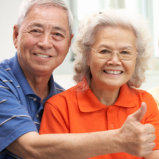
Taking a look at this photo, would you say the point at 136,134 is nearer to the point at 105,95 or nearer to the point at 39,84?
the point at 105,95

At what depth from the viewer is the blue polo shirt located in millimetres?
1211

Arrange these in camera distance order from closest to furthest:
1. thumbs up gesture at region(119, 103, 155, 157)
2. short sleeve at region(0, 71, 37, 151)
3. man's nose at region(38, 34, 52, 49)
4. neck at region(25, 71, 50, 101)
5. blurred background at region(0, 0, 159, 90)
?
thumbs up gesture at region(119, 103, 155, 157) → short sleeve at region(0, 71, 37, 151) → man's nose at region(38, 34, 52, 49) → neck at region(25, 71, 50, 101) → blurred background at region(0, 0, 159, 90)

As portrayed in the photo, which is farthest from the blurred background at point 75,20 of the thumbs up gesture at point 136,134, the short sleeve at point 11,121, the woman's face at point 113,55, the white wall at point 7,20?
the thumbs up gesture at point 136,134

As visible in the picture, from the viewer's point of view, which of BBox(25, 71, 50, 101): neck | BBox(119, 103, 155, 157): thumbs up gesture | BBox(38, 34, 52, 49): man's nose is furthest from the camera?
BBox(25, 71, 50, 101): neck

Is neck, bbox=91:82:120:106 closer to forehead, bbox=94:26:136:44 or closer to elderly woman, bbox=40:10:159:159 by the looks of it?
elderly woman, bbox=40:10:159:159

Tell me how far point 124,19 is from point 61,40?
399mm

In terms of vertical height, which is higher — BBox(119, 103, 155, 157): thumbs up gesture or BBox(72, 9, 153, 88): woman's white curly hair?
BBox(72, 9, 153, 88): woman's white curly hair

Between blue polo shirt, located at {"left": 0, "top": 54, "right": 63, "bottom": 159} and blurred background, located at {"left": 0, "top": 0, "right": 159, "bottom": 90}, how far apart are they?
3.52 ft

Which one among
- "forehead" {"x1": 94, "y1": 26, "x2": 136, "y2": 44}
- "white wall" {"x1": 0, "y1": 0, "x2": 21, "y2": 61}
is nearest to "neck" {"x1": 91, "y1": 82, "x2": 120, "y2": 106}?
"forehead" {"x1": 94, "y1": 26, "x2": 136, "y2": 44}

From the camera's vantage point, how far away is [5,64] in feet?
5.13

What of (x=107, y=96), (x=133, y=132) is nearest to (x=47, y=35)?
(x=107, y=96)

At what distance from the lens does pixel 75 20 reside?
2.90 m

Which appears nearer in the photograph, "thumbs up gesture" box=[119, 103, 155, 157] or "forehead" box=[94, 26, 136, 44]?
"thumbs up gesture" box=[119, 103, 155, 157]

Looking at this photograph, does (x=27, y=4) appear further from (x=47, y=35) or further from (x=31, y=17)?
(x=47, y=35)
